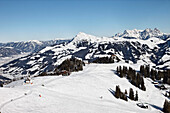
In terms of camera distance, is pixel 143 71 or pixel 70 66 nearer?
pixel 143 71

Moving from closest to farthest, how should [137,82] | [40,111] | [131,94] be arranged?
1. [40,111]
2. [131,94]
3. [137,82]

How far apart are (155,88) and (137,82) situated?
1666cm

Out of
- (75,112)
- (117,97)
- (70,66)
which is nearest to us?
(75,112)

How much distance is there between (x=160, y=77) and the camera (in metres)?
129

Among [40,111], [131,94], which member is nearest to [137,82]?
[131,94]

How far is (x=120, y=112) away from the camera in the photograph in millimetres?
37719

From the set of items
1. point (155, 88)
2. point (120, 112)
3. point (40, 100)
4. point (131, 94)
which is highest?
point (40, 100)

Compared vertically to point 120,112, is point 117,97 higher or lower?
lower

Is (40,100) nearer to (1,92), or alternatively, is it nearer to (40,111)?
(40,111)

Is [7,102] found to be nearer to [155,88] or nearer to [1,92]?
[1,92]

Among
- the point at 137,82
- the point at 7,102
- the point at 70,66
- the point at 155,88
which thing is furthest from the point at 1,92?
the point at 70,66

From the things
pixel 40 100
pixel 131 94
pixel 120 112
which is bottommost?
pixel 131 94

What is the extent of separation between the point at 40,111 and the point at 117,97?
38.5 m


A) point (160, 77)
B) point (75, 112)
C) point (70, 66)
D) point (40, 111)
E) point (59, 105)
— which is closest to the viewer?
point (40, 111)
